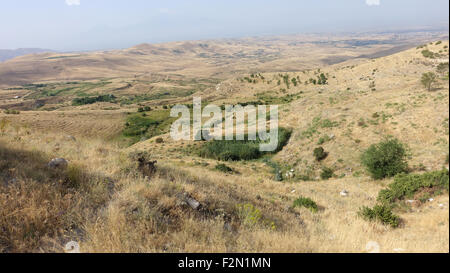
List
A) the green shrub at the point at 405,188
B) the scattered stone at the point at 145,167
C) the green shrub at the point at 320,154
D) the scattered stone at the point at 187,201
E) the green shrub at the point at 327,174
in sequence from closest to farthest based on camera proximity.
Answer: the green shrub at the point at 405,188
the scattered stone at the point at 187,201
the scattered stone at the point at 145,167
the green shrub at the point at 327,174
the green shrub at the point at 320,154

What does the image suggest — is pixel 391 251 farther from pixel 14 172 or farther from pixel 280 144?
pixel 280 144

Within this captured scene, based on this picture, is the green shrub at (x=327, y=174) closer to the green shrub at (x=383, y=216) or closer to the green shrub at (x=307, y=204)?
the green shrub at (x=307, y=204)

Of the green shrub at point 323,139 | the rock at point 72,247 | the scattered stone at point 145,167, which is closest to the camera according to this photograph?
the rock at point 72,247

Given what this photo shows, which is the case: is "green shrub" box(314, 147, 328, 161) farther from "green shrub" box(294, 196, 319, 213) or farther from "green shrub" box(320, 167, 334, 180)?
"green shrub" box(294, 196, 319, 213)

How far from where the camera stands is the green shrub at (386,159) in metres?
8.45

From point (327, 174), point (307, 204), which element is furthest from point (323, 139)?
point (307, 204)

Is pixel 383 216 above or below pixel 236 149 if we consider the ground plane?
above

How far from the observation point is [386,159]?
986 centimetres

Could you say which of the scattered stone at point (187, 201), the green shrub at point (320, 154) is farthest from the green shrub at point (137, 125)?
the scattered stone at point (187, 201)

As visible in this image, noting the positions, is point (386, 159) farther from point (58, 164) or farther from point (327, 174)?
point (58, 164)

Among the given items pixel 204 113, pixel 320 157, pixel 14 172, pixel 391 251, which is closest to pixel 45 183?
pixel 14 172

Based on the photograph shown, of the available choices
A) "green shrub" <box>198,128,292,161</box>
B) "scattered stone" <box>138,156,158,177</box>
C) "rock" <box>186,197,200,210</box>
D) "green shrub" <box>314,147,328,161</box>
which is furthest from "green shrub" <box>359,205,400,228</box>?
"green shrub" <box>198,128,292,161</box>

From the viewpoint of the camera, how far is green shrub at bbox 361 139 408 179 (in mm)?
8445
